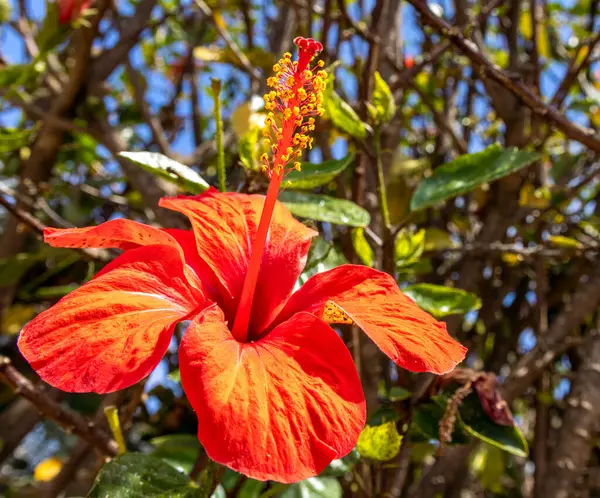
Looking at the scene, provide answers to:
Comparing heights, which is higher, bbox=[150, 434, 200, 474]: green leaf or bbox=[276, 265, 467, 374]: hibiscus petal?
bbox=[276, 265, 467, 374]: hibiscus petal

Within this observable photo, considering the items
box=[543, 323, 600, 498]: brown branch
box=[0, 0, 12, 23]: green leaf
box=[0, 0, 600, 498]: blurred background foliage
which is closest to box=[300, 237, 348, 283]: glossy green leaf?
box=[0, 0, 600, 498]: blurred background foliage

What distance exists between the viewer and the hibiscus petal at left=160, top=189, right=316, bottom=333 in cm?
68

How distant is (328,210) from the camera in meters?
0.80

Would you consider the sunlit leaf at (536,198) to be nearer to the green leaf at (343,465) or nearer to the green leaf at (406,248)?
the green leaf at (406,248)

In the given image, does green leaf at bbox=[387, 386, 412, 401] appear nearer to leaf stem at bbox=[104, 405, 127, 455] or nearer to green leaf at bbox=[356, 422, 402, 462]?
green leaf at bbox=[356, 422, 402, 462]

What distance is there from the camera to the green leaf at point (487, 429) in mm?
711

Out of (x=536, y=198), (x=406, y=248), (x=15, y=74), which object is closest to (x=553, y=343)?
(x=536, y=198)

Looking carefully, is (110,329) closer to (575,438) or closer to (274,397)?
(274,397)

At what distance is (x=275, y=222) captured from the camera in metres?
0.75

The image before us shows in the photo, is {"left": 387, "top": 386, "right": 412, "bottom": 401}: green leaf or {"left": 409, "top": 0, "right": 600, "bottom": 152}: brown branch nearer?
{"left": 387, "top": 386, "right": 412, "bottom": 401}: green leaf

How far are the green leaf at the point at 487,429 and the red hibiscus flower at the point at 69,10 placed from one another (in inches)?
43.4

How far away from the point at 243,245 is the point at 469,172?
30cm

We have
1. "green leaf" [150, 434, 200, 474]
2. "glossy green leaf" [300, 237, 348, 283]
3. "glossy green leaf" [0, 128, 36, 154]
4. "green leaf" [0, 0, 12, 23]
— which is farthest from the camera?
"green leaf" [0, 0, 12, 23]

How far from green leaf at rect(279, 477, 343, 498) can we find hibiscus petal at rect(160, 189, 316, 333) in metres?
0.27
